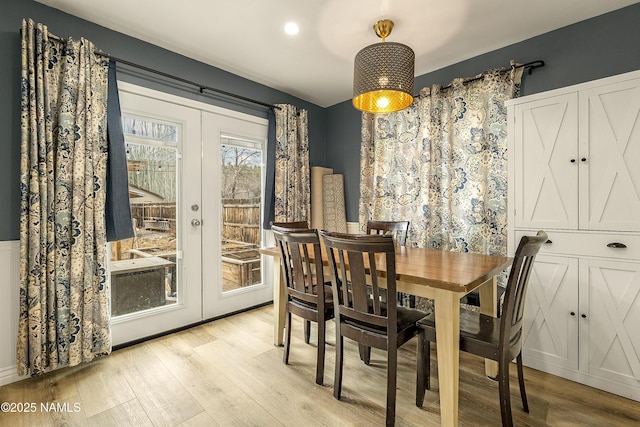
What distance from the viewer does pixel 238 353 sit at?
2.45 metres

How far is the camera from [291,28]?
2.47 m

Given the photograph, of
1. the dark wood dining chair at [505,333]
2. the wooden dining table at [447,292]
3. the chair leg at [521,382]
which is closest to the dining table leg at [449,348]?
the wooden dining table at [447,292]

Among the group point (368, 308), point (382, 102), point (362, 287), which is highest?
point (382, 102)

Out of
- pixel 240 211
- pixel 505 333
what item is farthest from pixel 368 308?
pixel 240 211

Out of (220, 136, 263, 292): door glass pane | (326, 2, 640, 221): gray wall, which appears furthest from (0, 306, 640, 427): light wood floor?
(326, 2, 640, 221): gray wall

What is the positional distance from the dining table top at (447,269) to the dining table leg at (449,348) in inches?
2.9

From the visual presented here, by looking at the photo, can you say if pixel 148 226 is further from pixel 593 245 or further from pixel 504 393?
pixel 593 245

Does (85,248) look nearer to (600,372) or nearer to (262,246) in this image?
(262,246)

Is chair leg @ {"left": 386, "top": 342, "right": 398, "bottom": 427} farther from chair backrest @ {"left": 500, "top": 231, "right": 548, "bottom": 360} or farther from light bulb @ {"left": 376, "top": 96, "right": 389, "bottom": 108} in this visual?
light bulb @ {"left": 376, "top": 96, "right": 389, "bottom": 108}

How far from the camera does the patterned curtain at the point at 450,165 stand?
8.87ft

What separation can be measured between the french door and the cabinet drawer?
8.96ft

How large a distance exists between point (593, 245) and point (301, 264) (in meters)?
1.92

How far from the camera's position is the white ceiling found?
2180 millimetres

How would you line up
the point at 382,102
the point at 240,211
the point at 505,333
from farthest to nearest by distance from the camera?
the point at 240,211, the point at 382,102, the point at 505,333
